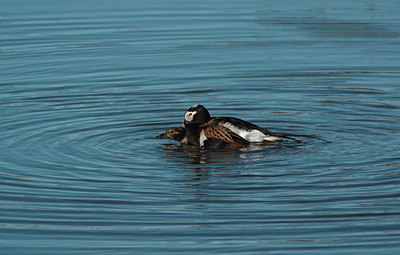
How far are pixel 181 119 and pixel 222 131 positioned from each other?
1779 mm

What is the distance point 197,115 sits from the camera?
10.8m

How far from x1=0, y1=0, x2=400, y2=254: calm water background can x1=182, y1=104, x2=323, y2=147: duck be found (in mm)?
177

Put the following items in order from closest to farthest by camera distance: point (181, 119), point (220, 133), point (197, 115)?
point (220, 133) < point (197, 115) < point (181, 119)

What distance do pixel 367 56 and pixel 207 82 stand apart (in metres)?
3.75

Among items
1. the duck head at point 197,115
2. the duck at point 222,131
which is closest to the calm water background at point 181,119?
the duck at point 222,131

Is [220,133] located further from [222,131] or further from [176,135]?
[176,135]

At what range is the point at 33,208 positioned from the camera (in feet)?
26.1

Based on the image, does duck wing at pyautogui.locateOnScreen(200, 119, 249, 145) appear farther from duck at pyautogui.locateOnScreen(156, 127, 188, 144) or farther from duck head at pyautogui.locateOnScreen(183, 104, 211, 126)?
duck at pyautogui.locateOnScreen(156, 127, 188, 144)

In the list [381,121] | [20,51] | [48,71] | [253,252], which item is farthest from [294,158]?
[20,51]

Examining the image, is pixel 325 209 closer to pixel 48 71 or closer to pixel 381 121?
pixel 381 121

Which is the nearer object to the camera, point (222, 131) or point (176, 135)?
point (222, 131)

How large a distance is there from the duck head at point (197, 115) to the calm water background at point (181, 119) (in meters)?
0.49

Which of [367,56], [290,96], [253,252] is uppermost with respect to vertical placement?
[367,56]

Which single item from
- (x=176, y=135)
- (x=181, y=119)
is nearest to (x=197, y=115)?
(x=176, y=135)
